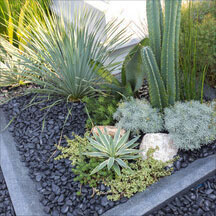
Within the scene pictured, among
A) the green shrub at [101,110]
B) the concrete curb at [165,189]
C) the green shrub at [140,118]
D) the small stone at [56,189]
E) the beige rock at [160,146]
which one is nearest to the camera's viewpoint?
the concrete curb at [165,189]

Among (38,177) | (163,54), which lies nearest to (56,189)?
(38,177)

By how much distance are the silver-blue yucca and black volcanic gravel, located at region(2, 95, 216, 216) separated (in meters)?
0.58

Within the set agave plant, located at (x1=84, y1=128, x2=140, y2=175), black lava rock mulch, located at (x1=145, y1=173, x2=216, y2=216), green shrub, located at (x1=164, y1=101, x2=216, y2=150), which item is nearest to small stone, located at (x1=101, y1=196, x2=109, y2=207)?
agave plant, located at (x1=84, y1=128, x2=140, y2=175)

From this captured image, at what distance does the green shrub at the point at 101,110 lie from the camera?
2.49 meters

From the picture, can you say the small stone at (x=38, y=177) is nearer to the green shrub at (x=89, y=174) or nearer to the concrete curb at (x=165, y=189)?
the green shrub at (x=89, y=174)

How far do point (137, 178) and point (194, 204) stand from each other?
18.2 inches

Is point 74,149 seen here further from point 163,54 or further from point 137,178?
point 163,54

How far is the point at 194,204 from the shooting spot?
1.92 m

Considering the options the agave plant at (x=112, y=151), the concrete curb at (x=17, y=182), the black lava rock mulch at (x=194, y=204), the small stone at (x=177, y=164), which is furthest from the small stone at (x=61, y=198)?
the small stone at (x=177, y=164)

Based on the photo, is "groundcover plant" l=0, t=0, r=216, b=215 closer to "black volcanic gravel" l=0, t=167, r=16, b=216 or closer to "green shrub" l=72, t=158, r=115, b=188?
"green shrub" l=72, t=158, r=115, b=188

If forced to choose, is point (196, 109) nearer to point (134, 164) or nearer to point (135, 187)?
point (134, 164)

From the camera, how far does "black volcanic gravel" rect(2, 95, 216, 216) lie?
76.2 inches

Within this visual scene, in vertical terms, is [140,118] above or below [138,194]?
above

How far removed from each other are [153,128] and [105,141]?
489mm
